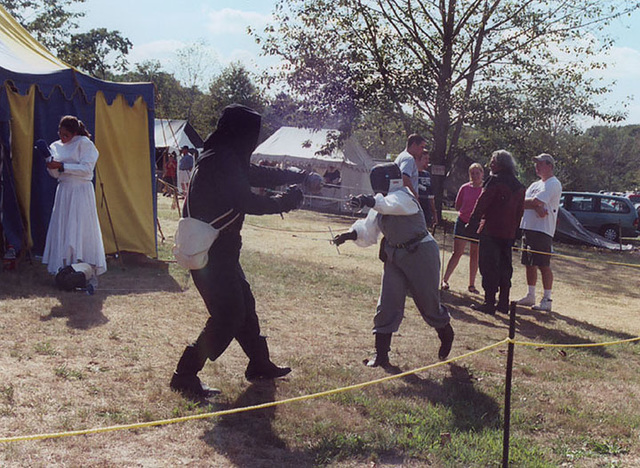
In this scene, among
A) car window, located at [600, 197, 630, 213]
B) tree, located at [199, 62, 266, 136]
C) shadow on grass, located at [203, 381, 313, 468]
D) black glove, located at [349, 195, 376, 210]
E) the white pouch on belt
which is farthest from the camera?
tree, located at [199, 62, 266, 136]

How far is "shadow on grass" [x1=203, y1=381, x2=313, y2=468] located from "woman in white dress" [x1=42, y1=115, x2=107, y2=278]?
3818 millimetres

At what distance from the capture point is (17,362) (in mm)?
4504

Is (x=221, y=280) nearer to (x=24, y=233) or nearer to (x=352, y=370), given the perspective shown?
(x=352, y=370)

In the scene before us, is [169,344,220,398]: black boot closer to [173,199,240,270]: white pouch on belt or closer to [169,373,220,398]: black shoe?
[169,373,220,398]: black shoe

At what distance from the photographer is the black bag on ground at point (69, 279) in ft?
22.1

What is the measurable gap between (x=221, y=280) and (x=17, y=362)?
1.79 meters

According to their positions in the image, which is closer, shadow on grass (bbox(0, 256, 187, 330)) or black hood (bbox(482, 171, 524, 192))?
shadow on grass (bbox(0, 256, 187, 330))

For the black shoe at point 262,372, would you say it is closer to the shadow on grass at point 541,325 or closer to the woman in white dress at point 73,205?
the shadow on grass at point 541,325

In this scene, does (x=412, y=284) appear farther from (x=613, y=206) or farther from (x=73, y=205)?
(x=613, y=206)

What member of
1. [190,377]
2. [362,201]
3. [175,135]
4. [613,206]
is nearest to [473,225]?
[362,201]

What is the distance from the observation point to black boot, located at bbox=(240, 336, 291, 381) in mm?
4438

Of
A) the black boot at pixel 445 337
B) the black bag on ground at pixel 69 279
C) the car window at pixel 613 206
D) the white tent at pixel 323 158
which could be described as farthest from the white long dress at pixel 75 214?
the white tent at pixel 323 158

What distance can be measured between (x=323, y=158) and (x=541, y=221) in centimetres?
1775

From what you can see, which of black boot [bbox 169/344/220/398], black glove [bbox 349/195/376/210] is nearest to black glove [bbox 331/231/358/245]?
black glove [bbox 349/195/376/210]
